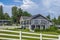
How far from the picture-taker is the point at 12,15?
101m

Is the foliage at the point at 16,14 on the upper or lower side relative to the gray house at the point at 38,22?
upper

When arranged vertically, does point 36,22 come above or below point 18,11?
below

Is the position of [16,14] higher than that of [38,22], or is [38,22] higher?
[16,14]

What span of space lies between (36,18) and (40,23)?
7.00 feet

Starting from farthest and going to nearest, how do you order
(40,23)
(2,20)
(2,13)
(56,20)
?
(2,13) → (2,20) → (56,20) → (40,23)

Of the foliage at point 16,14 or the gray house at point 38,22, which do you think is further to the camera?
the foliage at point 16,14

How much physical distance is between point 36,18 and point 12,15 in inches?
1449

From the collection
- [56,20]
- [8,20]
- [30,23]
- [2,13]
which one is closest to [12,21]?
[8,20]

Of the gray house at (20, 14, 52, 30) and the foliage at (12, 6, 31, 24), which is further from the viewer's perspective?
the foliage at (12, 6, 31, 24)

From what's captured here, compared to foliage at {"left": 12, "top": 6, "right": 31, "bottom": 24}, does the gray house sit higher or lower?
lower

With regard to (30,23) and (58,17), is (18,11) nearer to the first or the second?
(58,17)

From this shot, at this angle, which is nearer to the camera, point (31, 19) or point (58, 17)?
point (31, 19)

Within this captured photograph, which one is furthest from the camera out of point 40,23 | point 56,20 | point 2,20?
point 2,20

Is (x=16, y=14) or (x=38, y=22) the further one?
(x=16, y=14)
